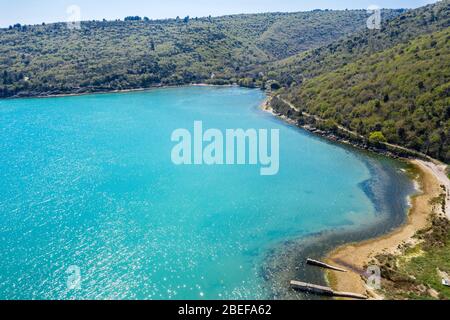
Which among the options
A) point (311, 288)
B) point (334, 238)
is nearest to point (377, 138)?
point (334, 238)

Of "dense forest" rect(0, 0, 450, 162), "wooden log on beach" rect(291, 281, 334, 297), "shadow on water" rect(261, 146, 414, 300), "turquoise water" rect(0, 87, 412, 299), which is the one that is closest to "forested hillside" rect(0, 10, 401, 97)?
"dense forest" rect(0, 0, 450, 162)

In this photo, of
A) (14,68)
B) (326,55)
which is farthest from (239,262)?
(14,68)

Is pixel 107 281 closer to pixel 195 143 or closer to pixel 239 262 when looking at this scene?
pixel 239 262

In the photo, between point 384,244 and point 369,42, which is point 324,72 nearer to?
point 369,42

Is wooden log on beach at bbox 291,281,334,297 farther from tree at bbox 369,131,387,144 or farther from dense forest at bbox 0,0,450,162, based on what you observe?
tree at bbox 369,131,387,144

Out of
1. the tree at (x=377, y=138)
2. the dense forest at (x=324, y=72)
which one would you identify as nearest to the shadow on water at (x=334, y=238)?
the tree at (x=377, y=138)
